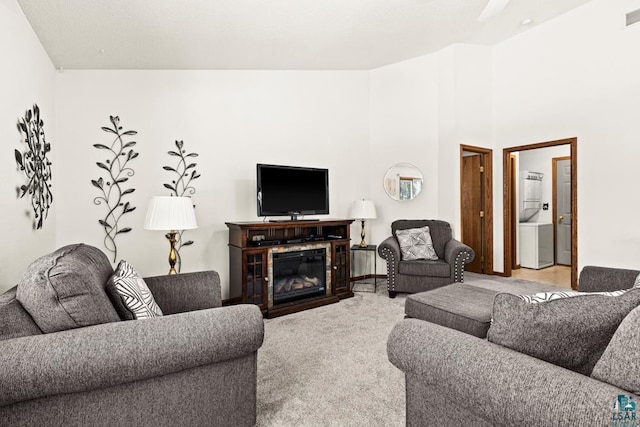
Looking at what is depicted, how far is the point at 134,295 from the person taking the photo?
159 centimetres

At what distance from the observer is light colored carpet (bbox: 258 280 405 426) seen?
176cm

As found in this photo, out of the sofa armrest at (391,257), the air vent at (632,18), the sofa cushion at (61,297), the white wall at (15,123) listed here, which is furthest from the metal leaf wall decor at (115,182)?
the air vent at (632,18)

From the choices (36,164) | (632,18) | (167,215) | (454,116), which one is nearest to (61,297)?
(167,215)

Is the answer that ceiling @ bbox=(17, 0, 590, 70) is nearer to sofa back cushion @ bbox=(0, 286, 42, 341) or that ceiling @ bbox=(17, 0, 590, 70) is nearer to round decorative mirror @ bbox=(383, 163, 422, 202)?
round decorative mirror @ bbox=(383, 163, 422, 202)

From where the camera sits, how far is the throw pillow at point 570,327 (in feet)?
3.41

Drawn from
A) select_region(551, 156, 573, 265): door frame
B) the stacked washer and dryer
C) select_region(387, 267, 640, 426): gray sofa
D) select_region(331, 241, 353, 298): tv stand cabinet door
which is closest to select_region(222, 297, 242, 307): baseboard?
select_region(331, 241, 353, 298): tv stand cabinet door

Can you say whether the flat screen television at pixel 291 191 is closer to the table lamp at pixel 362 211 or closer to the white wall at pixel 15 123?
the table lamp at pixel 362 211

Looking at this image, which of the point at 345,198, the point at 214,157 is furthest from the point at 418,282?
the point at 214,157

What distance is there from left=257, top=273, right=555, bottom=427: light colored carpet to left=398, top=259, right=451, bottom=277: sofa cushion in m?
0.58

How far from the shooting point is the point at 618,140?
153 inches

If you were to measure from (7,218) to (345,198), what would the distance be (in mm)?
3628

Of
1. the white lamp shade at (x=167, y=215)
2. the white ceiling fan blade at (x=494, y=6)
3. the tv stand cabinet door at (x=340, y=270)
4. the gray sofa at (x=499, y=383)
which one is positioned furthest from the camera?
the tv stand cabinet door at (x=340, y=270)

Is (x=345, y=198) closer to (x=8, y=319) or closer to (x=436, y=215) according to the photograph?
(x=436, y=215)

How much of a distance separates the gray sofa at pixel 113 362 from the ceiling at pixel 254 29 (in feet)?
7.29
